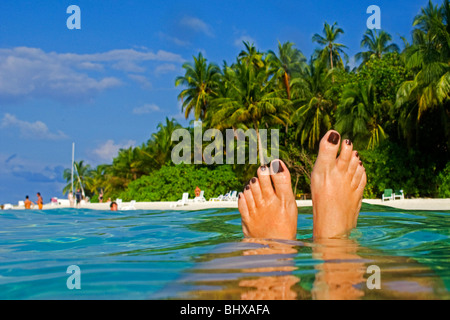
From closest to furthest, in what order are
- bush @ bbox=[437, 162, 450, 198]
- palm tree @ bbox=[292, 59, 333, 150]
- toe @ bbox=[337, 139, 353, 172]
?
1. toe @ bbox=[337, 139, 353, 172]
2. bush @ bbox=[437, 162, 450, 198]
3. palm tree @ bbox=[292, 59, 333, 150]

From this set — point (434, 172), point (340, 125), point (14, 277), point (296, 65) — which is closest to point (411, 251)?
point (14, 277)

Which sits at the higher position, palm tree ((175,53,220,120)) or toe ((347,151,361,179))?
palm tree ((175,53,220,120))

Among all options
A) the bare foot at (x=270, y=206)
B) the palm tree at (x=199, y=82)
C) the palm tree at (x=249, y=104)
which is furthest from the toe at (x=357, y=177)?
the palm tree at (x=199, y=82)

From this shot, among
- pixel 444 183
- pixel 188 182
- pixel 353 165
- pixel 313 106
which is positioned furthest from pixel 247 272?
pixel 313 106

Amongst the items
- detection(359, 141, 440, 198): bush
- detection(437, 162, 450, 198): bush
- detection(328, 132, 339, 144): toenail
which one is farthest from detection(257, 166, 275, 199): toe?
detection(359, 141, 440, 198): bush

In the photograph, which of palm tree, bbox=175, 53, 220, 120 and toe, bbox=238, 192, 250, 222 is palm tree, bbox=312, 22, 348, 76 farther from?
toe, bbox=238, 192, 250, 222

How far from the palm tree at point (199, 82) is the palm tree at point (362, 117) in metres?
7.70

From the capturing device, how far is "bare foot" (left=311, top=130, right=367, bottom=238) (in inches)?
99.3

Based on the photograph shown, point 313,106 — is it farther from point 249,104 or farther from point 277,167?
point 277,167

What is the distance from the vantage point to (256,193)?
9.11 feet

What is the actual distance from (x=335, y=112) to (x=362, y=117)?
354cm

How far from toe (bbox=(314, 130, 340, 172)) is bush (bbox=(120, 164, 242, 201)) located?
47.1 feet

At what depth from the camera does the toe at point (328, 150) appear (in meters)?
2.68
